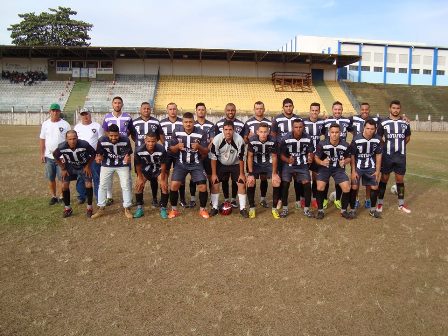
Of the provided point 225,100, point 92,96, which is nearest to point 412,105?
point 225,100

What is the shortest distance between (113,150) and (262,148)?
274 centimetres

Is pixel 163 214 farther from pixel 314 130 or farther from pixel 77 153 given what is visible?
pixel 314 130

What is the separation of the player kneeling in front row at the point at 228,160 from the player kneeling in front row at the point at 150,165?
891 millimetres

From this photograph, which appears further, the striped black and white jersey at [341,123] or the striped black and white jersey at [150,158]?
the striped black and white jersey at [341,123]

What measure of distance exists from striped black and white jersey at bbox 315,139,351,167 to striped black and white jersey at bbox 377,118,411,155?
1060 mm

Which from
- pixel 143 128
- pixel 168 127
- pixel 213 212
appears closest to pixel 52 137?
pixel 143 128

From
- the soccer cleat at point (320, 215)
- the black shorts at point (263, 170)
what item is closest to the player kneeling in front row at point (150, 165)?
the black shorts at point (263, 170)

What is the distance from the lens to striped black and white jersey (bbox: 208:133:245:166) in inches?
264

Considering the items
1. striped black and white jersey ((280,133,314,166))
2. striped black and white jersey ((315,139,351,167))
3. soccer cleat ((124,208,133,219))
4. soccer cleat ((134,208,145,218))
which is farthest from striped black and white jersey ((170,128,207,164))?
striped black and white jersey ((315,139,351,167))

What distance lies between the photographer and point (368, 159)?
6801 millimetres

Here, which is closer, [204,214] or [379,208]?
[204,214]

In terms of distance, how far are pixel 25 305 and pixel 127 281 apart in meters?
1.02

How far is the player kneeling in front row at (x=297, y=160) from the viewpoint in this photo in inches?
Answer: 263

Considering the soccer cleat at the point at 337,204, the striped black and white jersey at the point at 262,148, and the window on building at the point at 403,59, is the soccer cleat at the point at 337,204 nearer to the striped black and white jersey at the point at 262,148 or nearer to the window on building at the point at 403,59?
the striped black and white jersey at the point at 262,148
